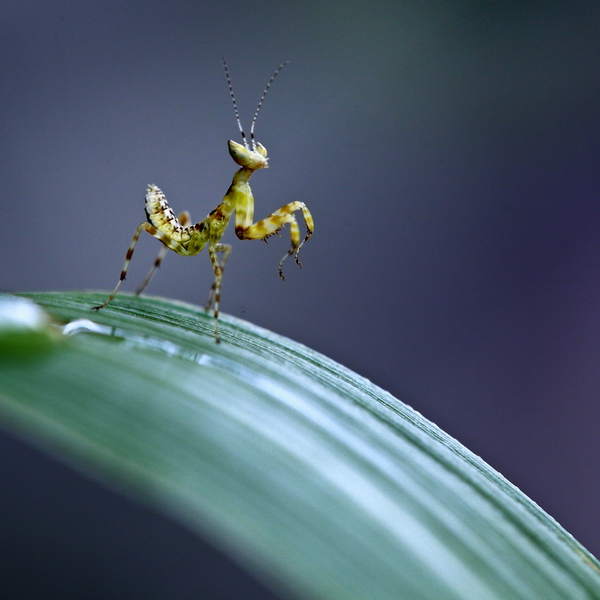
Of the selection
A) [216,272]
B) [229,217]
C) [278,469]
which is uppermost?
[229,217]

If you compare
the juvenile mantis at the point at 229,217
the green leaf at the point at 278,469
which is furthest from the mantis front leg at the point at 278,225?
the green leaf at the point at 278,469

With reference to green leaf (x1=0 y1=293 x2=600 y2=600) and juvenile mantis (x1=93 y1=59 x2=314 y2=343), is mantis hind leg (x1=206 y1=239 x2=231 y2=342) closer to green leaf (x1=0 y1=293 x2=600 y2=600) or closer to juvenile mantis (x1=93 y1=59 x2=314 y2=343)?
juvenile mantis (x1=93 y1=59 x2=314 y2=343)

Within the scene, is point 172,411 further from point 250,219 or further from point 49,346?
point 250,219

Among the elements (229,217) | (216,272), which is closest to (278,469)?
(216,272)

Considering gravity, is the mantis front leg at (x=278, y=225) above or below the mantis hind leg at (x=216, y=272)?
above

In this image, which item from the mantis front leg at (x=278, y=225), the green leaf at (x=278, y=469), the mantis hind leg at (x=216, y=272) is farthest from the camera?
the mantis front leg at (x=278, y=225)

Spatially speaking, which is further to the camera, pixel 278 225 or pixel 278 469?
pixel 278 225

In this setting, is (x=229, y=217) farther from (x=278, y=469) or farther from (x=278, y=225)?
(x=278, y=469)

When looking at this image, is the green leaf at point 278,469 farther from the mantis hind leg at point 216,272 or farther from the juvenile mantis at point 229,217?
the juvenile mantis at point 229,217
